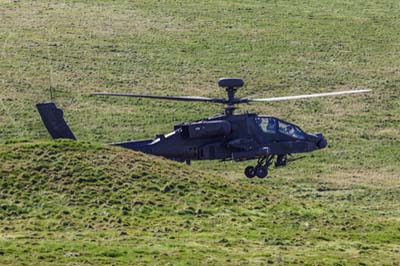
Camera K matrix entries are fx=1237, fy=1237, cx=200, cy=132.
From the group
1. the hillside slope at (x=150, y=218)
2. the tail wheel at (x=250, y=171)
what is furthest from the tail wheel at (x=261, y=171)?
the hillside slope at (x=150, y=218)

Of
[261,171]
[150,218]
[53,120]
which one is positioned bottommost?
[150,218]

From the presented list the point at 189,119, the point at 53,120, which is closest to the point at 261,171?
the point at 53,120

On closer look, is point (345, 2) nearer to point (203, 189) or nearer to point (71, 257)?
point (203, 189)

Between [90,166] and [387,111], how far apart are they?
30651 mm

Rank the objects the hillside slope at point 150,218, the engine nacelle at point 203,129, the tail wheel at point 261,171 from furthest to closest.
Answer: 1. the tail wheel at point 261,171
2. the engine nacelle at point 203,129
3. the hillside slope at point 150,218

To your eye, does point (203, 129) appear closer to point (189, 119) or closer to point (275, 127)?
point (275, 127)

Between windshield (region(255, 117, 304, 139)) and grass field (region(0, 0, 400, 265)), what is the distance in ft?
6.10

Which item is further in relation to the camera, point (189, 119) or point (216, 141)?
point (189, 119)

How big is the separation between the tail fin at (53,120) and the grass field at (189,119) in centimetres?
44

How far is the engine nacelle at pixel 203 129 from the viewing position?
37562mm

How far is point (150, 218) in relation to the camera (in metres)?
33.7

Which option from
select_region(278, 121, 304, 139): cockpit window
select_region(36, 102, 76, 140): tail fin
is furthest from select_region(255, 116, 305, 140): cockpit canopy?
select_region(36, 102, 76, 140): tail fin

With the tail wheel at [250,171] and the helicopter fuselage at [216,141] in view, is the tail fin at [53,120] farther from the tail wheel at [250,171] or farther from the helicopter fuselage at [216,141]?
the tail wheel at [250,171]

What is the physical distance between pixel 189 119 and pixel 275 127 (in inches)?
872
